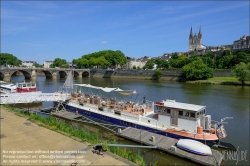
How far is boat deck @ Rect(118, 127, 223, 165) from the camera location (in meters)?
14.4

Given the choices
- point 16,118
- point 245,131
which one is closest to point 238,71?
point 245,131

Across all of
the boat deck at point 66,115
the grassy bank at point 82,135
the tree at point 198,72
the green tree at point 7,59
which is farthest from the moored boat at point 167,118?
the green tree at point 7,59

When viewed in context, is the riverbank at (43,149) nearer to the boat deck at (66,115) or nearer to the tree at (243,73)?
the boat deck at (66,115)

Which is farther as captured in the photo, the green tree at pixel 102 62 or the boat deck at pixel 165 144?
the green tree at pixel 102 62

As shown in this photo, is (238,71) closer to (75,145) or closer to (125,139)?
(125,139)

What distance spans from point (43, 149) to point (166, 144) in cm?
966

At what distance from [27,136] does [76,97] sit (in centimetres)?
1687

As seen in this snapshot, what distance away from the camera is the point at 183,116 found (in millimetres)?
18797

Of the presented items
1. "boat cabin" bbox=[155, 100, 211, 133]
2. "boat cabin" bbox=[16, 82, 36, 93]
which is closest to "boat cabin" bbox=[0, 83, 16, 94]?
"boat cabin" bbox=[16, 82, 36, 93]

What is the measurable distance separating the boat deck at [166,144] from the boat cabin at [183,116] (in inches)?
80.9

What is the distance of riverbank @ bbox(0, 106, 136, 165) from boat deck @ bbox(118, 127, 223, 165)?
6313 millimetres

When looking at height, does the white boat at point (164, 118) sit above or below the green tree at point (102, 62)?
below

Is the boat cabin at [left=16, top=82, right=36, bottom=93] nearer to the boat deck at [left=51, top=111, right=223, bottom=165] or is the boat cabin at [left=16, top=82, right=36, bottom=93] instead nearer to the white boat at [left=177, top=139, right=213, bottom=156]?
the boat deck at [left=51, top=111, right=223, bottom=165]

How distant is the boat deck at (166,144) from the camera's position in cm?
1444
